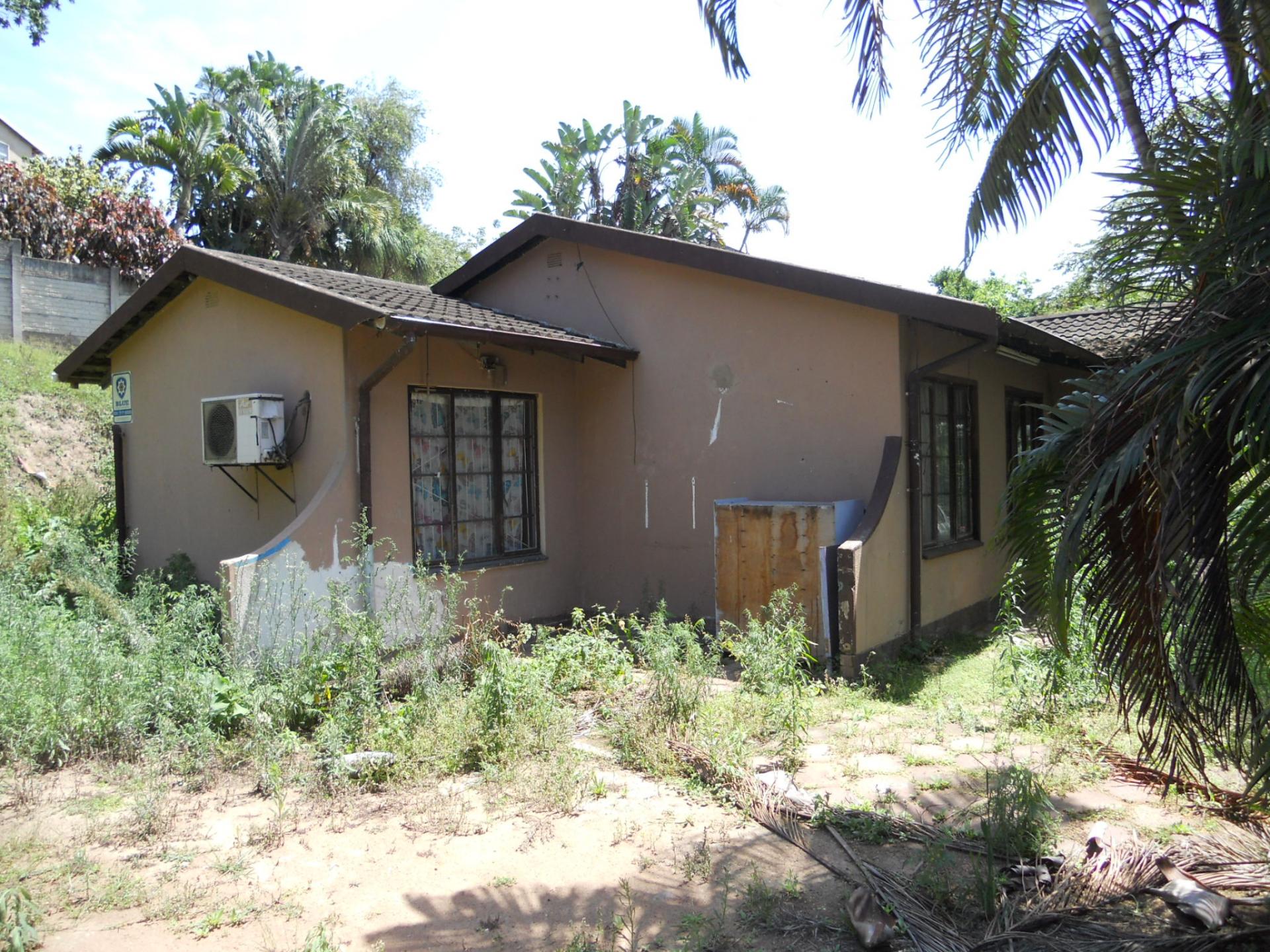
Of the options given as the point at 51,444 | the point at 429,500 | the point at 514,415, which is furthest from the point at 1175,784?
the point at 51,444

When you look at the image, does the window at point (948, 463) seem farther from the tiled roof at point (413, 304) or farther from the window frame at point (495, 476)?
the window frame at point (495, 476)

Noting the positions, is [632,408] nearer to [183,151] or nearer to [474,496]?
[474,496]

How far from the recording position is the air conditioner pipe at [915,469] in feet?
25.2

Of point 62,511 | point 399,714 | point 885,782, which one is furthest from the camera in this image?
point 62,511

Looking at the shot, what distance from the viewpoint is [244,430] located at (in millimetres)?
7242

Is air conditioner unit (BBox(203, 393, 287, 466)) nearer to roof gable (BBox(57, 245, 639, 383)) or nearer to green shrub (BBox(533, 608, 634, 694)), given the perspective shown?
roof gable (BBox(57, 245, 639, 383))

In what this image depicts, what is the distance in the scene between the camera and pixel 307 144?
880 inches

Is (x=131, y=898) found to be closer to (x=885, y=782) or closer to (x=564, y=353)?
Result: (x=885, y=782)

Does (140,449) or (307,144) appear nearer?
(140,449)

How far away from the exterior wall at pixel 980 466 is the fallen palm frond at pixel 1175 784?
2988 millimetres

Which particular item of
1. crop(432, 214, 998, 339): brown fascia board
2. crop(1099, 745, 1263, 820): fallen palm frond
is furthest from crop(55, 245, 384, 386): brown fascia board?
crop(1099, 745, 1263, 820): fallen palm frond

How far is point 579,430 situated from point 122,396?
14.8 ft

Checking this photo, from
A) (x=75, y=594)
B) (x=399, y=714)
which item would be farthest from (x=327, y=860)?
(x=75, y=594)

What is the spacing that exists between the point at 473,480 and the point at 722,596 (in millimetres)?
2517
